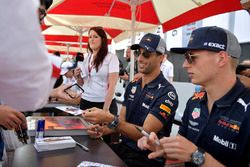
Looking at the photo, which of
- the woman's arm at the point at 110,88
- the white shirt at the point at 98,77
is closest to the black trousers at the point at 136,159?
the woman's arm at the point at 110,88

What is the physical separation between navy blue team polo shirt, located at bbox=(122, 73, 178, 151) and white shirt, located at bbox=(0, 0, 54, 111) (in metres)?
1.52

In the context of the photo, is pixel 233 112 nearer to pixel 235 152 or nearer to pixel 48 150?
pixel 235 152

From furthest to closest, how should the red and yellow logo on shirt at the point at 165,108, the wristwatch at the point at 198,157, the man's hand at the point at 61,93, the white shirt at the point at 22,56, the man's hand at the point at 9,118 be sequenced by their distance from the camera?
the red and yellow logo on shirt at the point at 165,108 < the man's hand at the point at 61,93 < the man's hand at the point at 9,118 < the wristwatch at the point at 198,157 < the white shirt at the point at 22,56

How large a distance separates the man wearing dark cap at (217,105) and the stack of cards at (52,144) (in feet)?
1.50

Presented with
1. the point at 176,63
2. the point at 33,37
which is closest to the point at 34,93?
the point at 33,37

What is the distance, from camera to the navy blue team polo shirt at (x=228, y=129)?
4.41 ft

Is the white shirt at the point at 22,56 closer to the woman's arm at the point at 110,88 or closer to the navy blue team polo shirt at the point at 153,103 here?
the navy blue team polo shirt at the point at 153,103

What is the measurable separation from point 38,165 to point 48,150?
0.22 metres

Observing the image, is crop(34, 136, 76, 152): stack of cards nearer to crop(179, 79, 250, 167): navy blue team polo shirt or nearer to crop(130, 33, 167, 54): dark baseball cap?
crop(179, 79, 250, 167): navy blue team polo shirt

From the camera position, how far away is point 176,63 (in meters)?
8.09

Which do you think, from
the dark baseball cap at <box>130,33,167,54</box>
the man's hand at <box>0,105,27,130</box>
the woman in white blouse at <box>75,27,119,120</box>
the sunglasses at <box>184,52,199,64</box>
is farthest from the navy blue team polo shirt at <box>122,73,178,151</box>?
the man's hand at <box>0,105,27,130</box>

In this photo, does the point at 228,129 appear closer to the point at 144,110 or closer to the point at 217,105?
the point at 217,105

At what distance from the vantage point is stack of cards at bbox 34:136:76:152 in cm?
150

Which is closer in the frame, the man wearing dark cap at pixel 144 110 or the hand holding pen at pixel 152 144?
the hand holding pen at pixel 152 144
